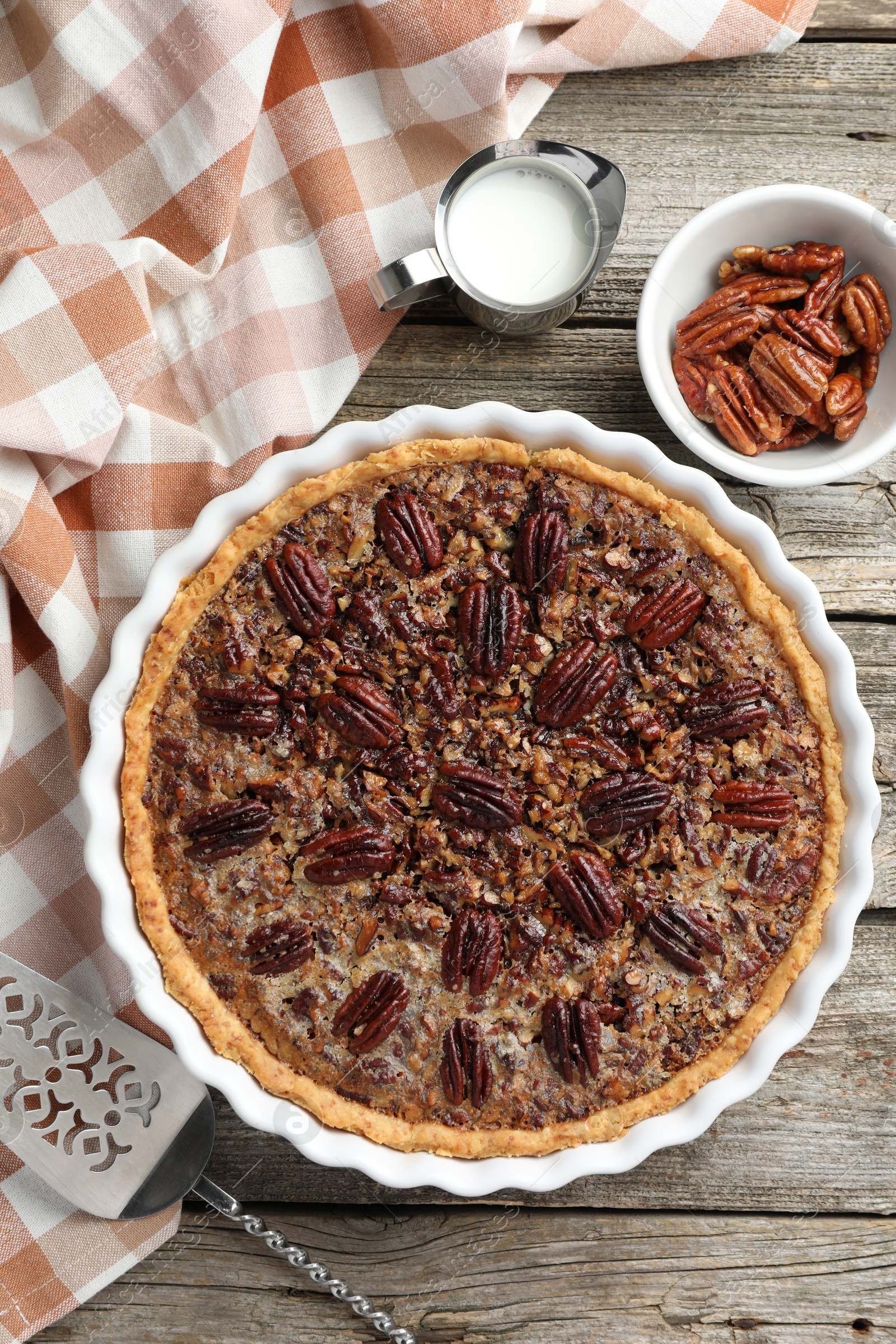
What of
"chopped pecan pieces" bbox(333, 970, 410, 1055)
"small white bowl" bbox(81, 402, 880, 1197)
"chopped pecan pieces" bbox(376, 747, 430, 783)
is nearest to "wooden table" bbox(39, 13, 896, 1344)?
"small white bowl" bbox(81, 402, 880, 1197)

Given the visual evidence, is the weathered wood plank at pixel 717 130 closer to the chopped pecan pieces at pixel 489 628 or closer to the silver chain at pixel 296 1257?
the chopped pecan pieces at pixel 489 628

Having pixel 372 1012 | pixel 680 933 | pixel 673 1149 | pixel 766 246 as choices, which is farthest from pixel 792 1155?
pixel 766 246

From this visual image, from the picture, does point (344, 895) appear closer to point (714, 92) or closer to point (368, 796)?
point (368, 796)

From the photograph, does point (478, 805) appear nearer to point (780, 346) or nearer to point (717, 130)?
point (780, 346)

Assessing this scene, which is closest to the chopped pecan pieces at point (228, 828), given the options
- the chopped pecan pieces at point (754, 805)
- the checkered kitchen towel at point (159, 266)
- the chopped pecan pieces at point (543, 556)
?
the checkered kitchen towel at point (159, 266)

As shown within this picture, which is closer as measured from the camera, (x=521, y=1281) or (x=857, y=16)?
(x=521, y=1281)

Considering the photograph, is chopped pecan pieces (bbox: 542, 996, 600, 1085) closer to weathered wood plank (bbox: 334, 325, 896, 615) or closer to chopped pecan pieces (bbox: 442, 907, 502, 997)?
chopped pecan pieces (bbox: 442, 907, 502, 997)
